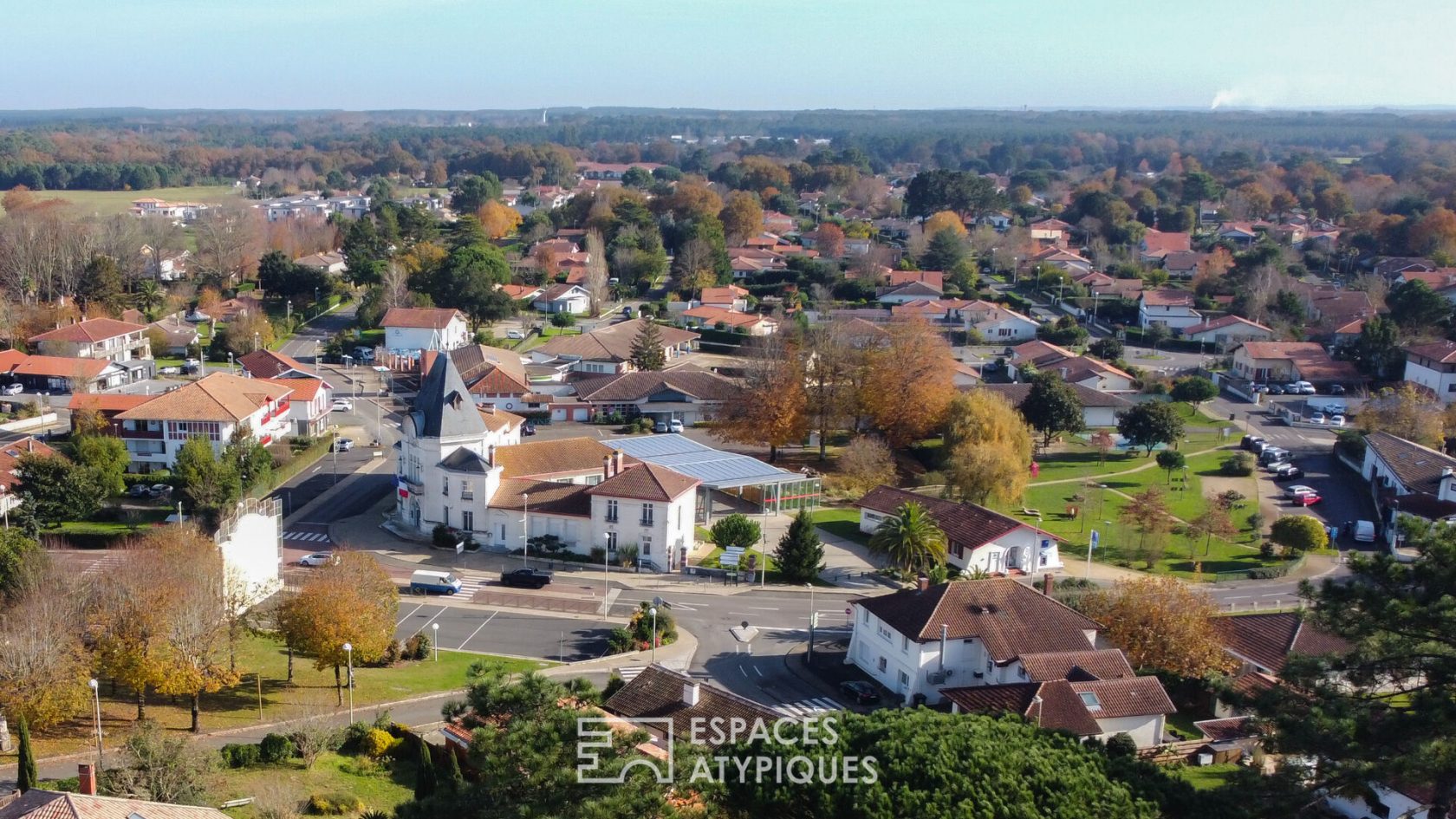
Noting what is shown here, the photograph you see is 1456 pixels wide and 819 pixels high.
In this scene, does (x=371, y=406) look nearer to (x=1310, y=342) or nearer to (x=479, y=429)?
(x=479, y=429)

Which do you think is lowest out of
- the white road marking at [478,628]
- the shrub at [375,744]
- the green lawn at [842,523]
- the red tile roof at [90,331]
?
the green lawn at [842,523]

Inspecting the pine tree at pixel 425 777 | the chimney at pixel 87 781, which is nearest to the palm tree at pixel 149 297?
the chimney at pixel 87 781

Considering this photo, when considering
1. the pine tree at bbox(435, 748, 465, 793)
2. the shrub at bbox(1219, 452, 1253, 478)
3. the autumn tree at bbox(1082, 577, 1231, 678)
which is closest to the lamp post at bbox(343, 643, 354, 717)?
the pine tree at bbox(435, 748, 465, 793)

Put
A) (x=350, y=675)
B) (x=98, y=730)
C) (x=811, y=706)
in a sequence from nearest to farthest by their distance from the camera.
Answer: (x=98, y=730)
(x=350, y=675)
(x=811, y=706)

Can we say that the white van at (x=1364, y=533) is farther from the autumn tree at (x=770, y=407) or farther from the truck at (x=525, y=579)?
the truck at (x=525, y=579)

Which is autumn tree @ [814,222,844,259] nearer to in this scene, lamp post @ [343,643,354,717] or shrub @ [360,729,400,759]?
lamp post @ [343,643,354,717]

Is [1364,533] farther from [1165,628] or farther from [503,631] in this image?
[503,631]

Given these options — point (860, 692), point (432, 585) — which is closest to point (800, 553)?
point (860, 692)
